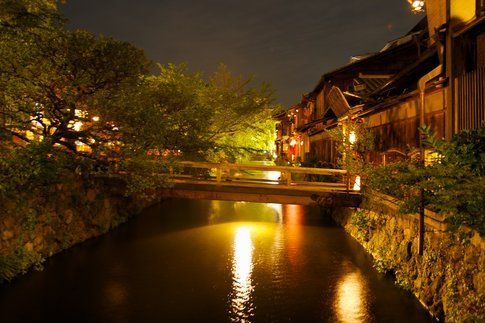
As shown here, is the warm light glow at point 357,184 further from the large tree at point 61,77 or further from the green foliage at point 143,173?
the large tree at point 61,77

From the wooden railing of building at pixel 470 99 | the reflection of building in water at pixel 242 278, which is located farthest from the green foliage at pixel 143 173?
the wooden railing of building at pixel 470 99

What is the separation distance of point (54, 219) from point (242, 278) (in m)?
6.88

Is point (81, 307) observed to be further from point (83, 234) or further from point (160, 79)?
point (160, 79)

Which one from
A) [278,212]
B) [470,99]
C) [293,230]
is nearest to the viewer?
[470,99]

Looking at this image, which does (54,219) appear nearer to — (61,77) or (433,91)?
(61,77)

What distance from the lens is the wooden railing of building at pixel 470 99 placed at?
9.26 metres

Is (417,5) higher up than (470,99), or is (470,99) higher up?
(417,5)

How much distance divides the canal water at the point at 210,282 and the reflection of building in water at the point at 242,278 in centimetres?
3

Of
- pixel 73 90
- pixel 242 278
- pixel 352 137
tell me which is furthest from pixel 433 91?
pixel 73 90

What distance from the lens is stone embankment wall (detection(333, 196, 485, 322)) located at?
6.96 meters

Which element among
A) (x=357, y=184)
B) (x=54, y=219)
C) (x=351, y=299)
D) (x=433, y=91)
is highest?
(x=433, y=91)

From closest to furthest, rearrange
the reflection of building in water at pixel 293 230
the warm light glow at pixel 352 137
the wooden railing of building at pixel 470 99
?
the wooden railing of building at pixel 470 99 < the reflection of building in water at pixel 293 230 < the warm light glow at pixel 352 137

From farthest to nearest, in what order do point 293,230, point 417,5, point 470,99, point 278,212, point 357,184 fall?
point 278,212
point 293,230
point 357,184
point 417,5
point 470,99

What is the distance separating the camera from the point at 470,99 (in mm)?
9680
